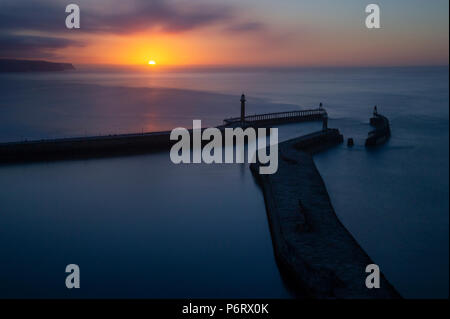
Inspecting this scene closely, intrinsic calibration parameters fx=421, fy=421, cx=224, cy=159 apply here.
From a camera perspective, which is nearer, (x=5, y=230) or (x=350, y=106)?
(x=5, y=230)

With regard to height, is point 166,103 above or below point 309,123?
above

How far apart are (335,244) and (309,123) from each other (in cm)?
2879

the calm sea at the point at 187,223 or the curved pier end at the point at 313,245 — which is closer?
the curved pier end at the point at 313,245

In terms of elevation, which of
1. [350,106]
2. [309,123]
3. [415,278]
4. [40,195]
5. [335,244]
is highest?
[350,106]

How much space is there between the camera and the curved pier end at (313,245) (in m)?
8.20

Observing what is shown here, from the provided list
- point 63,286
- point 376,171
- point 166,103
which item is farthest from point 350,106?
point 63,286

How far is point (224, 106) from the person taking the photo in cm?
5419

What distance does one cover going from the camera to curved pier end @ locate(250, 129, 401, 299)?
26.9ft

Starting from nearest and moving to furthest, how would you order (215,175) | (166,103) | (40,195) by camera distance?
(40,195)
(215,175)
(166,103)

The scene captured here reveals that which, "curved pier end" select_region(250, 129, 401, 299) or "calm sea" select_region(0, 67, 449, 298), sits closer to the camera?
"curved pier end" select_region(250, 129, 401, 299)

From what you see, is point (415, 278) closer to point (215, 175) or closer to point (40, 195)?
point (215, 175)

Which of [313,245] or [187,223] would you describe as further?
[187,223]

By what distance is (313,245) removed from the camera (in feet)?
32.3
